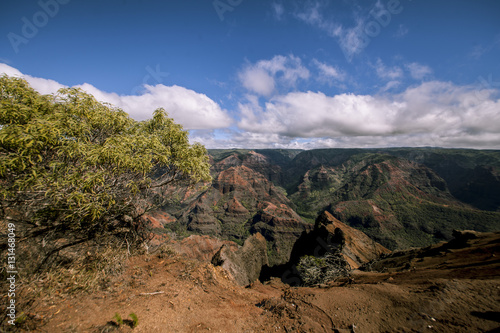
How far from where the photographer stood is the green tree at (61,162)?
15.8ft

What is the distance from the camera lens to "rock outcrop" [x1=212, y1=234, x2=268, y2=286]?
21234 millimetres

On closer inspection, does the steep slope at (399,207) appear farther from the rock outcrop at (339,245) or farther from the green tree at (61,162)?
the green tree at (61,162)

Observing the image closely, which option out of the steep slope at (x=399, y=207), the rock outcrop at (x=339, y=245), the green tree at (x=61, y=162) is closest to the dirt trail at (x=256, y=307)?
the green tree at (x=61, y=162)

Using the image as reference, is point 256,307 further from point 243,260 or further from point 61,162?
point 243,260

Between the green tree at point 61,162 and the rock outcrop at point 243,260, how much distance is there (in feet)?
50.9

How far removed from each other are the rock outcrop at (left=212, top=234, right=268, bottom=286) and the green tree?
1553 cm

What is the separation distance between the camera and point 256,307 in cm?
661

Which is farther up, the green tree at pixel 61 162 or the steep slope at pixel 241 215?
the green tree at pixel 61 162

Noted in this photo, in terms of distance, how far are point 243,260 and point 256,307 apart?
25.1 m

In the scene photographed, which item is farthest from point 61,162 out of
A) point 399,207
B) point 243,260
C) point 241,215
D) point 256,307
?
point 399,207

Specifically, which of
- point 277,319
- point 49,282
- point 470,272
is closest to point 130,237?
point 49,282

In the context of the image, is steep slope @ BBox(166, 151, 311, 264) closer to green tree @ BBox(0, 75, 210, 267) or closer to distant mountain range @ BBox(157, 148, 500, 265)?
distant mountain range @ BBox(157, 148, 500, 265)

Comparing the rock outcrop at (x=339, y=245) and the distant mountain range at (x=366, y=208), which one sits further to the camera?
the distant mountain range at (x=366, y=208)

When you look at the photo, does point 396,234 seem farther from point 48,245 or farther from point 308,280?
point 48,245
